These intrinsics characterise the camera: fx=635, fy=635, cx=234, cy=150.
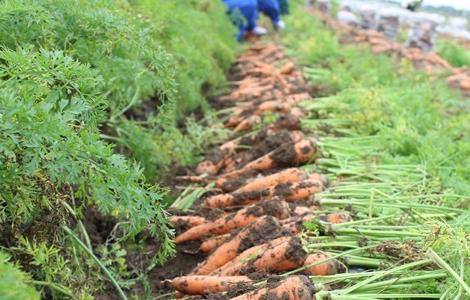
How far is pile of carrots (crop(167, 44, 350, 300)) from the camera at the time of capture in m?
2.50

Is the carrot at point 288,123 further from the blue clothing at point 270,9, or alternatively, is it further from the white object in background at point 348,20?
the white object in background at point 348,20

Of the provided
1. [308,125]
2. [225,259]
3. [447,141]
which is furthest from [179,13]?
[225,259]

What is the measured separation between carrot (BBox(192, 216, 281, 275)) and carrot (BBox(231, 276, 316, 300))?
21.0 inches

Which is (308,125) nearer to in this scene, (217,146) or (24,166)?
(217,146)

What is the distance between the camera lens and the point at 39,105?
5.56 ft

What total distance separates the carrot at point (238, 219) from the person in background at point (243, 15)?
6.50 metres

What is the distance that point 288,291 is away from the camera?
2199 mm

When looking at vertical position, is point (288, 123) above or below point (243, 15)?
above

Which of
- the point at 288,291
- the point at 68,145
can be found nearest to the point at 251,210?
A: the point at 288,291

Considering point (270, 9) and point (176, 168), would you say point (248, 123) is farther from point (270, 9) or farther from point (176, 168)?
point (270, 9)

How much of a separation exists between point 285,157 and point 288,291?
5.36 feet

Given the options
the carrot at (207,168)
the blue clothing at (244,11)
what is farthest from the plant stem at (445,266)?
the blue clothing at (244,11)

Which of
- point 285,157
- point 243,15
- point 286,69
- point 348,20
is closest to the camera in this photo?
point 285,157

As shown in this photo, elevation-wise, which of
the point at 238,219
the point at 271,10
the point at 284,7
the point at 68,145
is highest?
the point at 68,145
